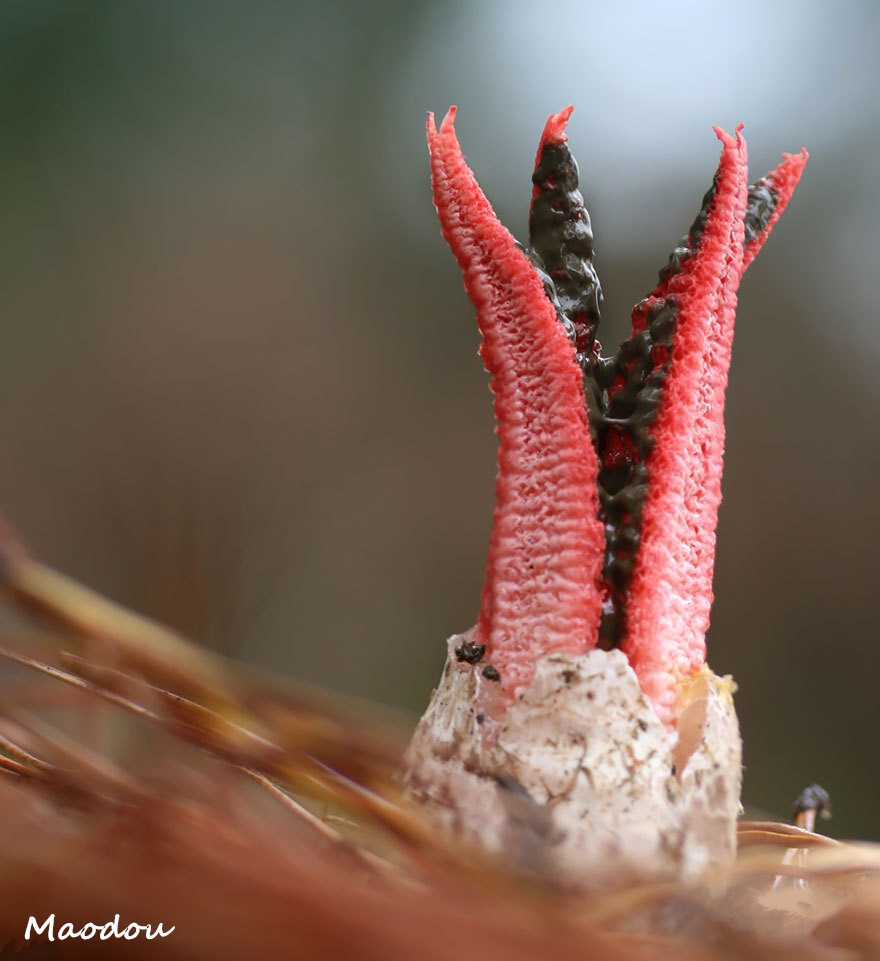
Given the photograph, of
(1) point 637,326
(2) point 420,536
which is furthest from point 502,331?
(2) point 420,536

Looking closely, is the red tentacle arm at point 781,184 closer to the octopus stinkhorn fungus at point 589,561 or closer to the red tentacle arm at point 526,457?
the octopus stinkhorn fungus at point 589,561

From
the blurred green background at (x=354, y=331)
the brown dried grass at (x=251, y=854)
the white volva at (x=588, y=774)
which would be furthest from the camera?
the blurred green background at (x=354, y=331)

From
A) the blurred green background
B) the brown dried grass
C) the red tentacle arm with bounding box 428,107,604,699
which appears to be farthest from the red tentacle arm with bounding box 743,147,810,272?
the blurred green background

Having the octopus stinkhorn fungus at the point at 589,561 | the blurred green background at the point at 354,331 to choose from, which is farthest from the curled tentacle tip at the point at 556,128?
the blurred green background at the point at 354,331

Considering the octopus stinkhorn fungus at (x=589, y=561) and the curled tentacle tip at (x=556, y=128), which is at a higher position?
the curled tentacle tip at (x=556, y=128)
